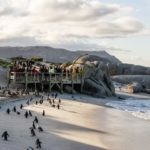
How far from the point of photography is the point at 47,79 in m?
60.1

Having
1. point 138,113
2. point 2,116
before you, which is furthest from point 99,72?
point 2,116

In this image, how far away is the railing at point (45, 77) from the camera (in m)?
56.5

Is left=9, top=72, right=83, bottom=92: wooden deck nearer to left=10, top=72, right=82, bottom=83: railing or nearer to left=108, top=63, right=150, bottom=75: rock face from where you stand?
left=10, top=72, right=82, bottom=83: railing

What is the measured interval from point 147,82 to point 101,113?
51.1 metres

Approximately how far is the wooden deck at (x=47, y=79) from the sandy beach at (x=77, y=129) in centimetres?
703

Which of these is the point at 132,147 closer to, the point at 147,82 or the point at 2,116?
the point at 2,116

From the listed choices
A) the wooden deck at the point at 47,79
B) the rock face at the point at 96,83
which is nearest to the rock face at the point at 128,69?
the rock face at the point at 96,83

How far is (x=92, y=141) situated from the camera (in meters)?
31.1

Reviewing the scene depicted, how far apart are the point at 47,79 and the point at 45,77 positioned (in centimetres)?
37

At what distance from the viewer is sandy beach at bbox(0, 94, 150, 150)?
2858cm

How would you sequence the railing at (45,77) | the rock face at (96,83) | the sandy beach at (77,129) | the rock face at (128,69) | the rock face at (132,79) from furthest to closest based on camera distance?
the rock face at (128,69) → the rock face at (132,79) → the rock face at (96,83) → the railing at (45,77) → the sandy beach at (77,129)

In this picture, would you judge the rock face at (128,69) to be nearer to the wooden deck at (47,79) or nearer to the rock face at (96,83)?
the rock face at (96,83)

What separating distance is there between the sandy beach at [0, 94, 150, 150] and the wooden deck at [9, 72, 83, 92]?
703 cm

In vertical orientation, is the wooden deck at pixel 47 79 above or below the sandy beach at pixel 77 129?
above
